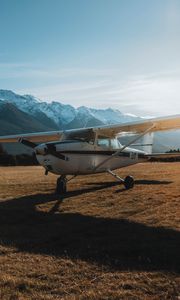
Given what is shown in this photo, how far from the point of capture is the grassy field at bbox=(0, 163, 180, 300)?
5.38m

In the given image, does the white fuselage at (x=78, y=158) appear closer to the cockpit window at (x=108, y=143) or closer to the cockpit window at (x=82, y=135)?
the cockpit window at (x=108, y=143)

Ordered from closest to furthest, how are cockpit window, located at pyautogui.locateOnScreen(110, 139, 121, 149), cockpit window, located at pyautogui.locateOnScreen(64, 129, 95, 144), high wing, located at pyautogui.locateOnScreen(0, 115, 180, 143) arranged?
high wing, located at pyautogui.locateOnScreen(0, 115, 180, 143)
cockpit window, located at pyautogui.locateOnScreen(64, 129, 95, 144)
cockpit window, located at pyautogui.locateOnScreen(110, 139, 121, 149)

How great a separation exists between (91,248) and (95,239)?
66 centimetres

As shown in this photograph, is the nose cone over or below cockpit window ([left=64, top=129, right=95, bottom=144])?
below

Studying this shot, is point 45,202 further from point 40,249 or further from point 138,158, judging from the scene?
point 138,158

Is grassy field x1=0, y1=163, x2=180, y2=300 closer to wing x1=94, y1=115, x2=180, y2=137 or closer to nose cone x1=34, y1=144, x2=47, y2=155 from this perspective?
Answer: nose cone x1=34, y1=144, x2=47, y2=155

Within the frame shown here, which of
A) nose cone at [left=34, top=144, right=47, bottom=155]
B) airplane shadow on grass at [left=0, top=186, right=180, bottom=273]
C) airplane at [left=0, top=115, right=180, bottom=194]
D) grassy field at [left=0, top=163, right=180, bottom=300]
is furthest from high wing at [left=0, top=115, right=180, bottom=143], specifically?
airplane shadow on grass at [left=0, top=186, right=180, bottom=273]

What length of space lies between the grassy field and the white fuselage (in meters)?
1.58

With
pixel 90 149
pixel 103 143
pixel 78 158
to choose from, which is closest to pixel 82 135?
pixel 90 149

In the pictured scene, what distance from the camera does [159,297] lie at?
16.4ft

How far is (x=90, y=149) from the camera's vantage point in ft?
53.0

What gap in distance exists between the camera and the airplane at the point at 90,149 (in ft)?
47.6

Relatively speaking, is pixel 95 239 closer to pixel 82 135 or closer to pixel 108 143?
pixel 82 135

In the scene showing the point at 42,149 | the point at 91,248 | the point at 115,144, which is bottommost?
the point at 91,248
